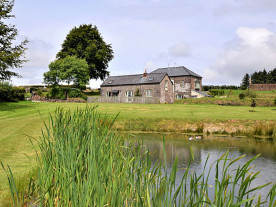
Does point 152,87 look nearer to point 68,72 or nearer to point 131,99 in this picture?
point 131,99

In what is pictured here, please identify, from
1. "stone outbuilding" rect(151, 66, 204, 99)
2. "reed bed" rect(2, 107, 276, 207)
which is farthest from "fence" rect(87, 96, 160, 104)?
"reed bed" rect(2, 107, 276, 207)

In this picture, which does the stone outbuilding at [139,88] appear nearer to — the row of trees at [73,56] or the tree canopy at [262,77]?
the row of trees at [73,56]

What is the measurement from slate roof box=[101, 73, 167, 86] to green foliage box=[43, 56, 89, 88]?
5901 millimetres

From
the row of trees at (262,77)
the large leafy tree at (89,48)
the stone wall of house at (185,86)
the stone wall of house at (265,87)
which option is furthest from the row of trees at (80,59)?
the row of trees at (262,77)

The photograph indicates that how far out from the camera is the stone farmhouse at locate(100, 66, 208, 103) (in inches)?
2035

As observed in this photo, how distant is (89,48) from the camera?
6347 cm

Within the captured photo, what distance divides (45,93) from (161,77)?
81.5 ft

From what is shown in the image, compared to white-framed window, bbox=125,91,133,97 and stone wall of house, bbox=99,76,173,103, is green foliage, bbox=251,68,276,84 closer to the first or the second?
stone wall of house, bbox=99,76,173,103

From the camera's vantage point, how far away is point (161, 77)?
172ft

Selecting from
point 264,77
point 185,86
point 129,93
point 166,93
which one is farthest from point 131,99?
point 264,77

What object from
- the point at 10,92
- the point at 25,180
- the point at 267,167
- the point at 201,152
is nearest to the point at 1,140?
the point at 25,180

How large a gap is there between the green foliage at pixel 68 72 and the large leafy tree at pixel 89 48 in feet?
31.3

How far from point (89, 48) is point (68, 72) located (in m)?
12.9

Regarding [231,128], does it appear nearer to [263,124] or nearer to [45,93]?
[263,124]
